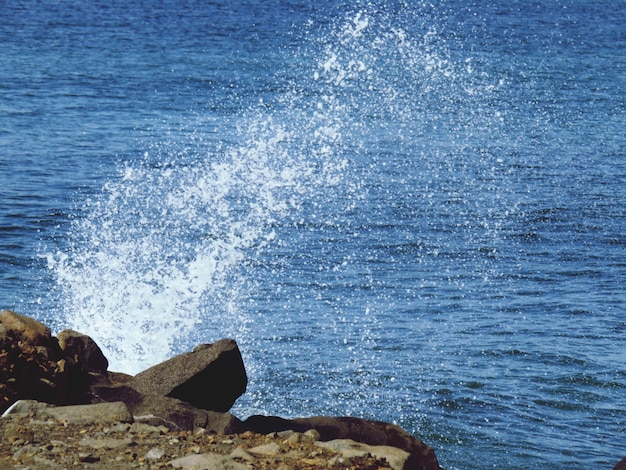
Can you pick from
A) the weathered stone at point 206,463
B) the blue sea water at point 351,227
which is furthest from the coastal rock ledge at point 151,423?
the blue sea water at point 351,227

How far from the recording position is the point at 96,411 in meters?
9.05

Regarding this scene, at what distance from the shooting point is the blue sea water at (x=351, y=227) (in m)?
13.5

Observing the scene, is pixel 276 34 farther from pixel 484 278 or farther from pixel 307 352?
pixel 307 352

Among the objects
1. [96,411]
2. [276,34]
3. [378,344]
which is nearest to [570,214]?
[378,344]

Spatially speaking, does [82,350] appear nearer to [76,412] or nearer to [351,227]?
[76,412]

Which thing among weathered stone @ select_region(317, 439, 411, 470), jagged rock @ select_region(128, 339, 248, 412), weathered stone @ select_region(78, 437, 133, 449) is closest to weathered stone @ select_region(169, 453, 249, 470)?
weathered stone @ select_region(78, 437, 133, 449)

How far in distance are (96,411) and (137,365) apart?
198 inches

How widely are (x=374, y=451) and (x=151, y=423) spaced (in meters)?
1.76

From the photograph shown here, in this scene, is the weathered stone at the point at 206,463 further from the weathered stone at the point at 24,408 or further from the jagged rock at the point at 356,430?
the jagged rock at the point at 356,430

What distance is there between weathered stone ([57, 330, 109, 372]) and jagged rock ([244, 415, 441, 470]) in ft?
4.96

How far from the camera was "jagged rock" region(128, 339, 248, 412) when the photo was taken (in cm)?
1066

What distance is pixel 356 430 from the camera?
10352mm

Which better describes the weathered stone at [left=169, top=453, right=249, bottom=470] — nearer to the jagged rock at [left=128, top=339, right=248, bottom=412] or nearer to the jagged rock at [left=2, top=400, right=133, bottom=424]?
the jagged rock at [left=2, top=400, right=133, bottom=424]

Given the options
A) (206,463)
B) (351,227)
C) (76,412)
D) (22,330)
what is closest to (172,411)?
(76,412)
